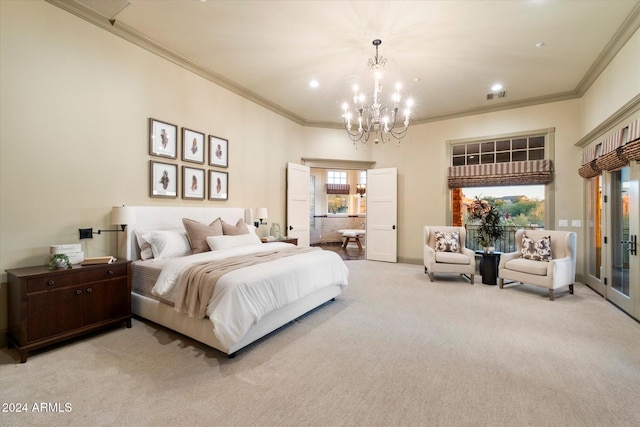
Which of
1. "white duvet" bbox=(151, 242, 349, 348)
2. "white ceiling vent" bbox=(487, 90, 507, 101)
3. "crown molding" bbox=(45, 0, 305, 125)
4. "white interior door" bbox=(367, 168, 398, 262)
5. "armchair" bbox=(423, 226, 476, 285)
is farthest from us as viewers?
"white interior door" bbox=(367, 168, 398, 262)

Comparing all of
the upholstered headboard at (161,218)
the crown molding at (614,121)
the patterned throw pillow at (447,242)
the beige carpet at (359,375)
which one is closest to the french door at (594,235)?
the crown molding at (614,121)

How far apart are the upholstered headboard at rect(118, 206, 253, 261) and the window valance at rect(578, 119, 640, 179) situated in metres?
5.43

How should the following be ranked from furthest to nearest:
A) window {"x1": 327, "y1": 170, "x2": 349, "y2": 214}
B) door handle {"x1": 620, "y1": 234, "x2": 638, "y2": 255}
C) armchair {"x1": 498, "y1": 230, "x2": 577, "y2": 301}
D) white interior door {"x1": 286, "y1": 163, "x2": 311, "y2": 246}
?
window {"x1": 327, "y1": 170, "x2": 349, "y2": 214}
white interior door {"x1": 286, "y1": 163, "x2": 311, "y2": 246}
armchair {"x1": 498, "y1": 230, "x2": 577, "y2": 301}
door handle {"x1": 620, "y1": 234, "x2": 638, "y2": 255}

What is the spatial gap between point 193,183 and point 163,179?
0.48 meters

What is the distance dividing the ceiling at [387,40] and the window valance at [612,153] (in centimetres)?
113

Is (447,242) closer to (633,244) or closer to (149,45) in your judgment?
(633,244)

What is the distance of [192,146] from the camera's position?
4.36 metres

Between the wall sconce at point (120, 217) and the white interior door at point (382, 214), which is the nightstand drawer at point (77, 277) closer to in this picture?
the wall sconce at point (120, 217)

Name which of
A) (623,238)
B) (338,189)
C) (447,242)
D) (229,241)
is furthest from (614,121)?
(338,189)

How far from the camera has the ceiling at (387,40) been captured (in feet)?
10.1

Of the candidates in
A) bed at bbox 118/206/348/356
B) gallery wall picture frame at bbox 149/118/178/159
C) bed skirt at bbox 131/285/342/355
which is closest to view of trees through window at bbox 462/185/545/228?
bed at bbox 118/206/348/356

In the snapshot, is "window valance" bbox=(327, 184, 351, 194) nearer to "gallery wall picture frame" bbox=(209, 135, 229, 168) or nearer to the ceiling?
the ceiling

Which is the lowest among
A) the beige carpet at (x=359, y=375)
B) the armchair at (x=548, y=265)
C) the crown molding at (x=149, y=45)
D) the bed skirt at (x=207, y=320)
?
the beige carpet at (x=359, y=375)

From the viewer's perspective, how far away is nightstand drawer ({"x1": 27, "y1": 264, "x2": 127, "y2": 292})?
242cm
